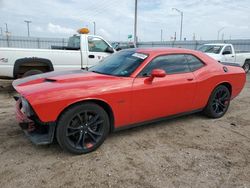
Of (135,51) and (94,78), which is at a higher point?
(135,51)

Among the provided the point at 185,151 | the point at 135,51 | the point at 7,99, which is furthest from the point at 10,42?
the point at 185,151

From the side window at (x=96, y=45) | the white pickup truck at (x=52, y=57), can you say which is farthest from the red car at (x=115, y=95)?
the side window at (x=96, y=45)

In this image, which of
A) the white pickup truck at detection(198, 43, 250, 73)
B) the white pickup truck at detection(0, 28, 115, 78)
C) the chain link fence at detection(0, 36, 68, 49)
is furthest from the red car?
the chain link fence at detection(0, 36, 68, 49)

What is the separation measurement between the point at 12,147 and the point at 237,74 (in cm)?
470

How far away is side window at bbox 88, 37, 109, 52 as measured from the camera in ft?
24.3

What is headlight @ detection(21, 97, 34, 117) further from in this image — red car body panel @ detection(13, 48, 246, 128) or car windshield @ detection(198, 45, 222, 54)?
car windshield @ detection(198, 45, 222, 54)

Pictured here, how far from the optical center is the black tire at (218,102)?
180 inches

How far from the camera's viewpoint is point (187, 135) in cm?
387

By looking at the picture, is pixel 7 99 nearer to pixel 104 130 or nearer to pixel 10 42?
pixel 104 130

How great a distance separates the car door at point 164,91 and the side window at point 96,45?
3967 millimetres

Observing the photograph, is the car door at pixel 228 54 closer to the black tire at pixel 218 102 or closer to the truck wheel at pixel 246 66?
the truck wheel at pixel 246 66

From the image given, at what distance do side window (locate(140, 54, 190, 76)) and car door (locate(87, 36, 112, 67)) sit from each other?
385cm

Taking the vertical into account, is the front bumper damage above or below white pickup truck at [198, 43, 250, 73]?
below

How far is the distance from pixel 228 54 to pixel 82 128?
36.1 feet
